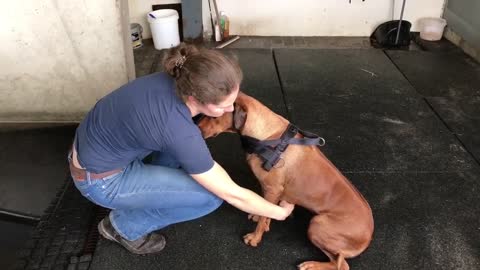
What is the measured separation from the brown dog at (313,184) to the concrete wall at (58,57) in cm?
163

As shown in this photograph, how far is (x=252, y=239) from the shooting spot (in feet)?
7.92

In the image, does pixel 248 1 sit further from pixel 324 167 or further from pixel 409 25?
pixel 324 167

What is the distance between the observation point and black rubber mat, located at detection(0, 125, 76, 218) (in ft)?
10.5

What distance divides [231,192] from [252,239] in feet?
2.22

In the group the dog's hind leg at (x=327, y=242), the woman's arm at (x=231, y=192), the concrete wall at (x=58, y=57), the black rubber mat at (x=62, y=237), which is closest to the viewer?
the woman's arm at (x=231, y=192)

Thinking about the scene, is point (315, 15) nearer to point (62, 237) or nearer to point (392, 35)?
point (392, 35)

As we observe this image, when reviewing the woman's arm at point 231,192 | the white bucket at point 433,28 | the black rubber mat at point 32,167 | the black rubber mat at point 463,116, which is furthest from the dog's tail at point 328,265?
the white bucket at point 433,28

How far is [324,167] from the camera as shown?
6.79 feet

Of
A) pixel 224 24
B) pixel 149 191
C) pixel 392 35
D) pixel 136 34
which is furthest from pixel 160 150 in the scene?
pixel 392 35

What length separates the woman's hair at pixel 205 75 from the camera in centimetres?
156

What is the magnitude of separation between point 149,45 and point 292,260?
12.9 ft

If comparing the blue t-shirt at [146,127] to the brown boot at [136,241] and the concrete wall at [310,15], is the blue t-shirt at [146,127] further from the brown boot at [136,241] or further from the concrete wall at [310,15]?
the concrete wall at [310,15]

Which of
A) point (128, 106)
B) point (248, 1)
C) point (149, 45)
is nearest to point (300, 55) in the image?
point (248, 1)

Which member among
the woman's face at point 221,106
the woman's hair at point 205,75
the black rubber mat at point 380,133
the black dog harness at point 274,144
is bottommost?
the black rubber mat at point 380,133
